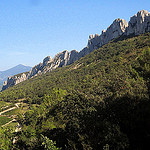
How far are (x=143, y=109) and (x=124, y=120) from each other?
4.40 meters

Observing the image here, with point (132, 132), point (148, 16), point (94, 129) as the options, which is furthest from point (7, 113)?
point (148, 16)

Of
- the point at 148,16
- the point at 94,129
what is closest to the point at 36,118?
the point at 94,129

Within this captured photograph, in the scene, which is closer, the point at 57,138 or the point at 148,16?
the point at 57,138

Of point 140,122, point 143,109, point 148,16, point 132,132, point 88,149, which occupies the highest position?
point 148,16

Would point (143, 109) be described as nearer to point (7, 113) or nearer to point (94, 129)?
point (94, 129)

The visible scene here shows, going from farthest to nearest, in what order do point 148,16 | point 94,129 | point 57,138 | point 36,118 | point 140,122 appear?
1. point 148,16
2. point 36,118
3. point 57,138
4. point 94,129
5. point 140,122

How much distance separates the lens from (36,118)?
75.9 meters

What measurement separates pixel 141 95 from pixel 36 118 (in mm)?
69046

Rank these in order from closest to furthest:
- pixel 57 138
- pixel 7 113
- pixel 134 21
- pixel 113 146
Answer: pixel 113 146 < pixel 57 138 < pixel 7 113 < pixel 134 21

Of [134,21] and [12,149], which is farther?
[134,21]

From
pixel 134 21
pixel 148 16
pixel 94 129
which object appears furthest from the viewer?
pixel 134 21

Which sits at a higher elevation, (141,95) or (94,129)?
(141,95)

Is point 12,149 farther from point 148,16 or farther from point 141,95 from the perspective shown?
point 148,16

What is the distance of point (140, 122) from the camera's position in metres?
21.3
